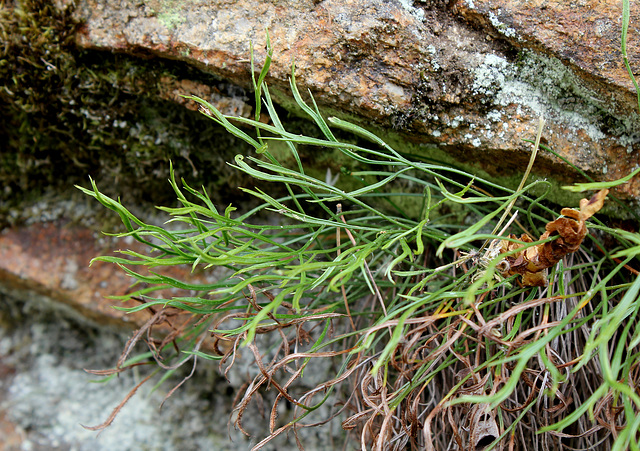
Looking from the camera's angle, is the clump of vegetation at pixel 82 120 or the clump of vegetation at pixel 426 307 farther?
the clump of vegetation at pixel 82 120

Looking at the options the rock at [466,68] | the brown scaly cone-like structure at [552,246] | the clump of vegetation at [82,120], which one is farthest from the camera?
the clump of vegetation at [82,120]

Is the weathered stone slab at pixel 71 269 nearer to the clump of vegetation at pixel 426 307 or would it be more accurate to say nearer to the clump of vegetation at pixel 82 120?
the clump of vegetation at pixel 82 120

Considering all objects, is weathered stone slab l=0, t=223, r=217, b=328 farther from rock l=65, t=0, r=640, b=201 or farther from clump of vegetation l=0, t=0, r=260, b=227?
rock l=65, t=0, r=640, b=201

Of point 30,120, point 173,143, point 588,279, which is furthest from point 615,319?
point 30,120

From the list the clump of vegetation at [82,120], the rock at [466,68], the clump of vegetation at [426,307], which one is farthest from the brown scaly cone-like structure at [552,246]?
the clump of vegetation at [82,120]

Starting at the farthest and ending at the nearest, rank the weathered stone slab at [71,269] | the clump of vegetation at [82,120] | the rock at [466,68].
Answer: the weathered stone slab at [71,269] < the clump of vegetation at [82,120] < the rock at [466,68]

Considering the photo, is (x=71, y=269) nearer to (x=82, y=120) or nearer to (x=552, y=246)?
(x=82, y=120)

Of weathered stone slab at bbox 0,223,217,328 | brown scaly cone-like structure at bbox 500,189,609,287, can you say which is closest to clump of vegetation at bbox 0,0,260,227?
weathered stone slab at bbox 0,223,217,328
